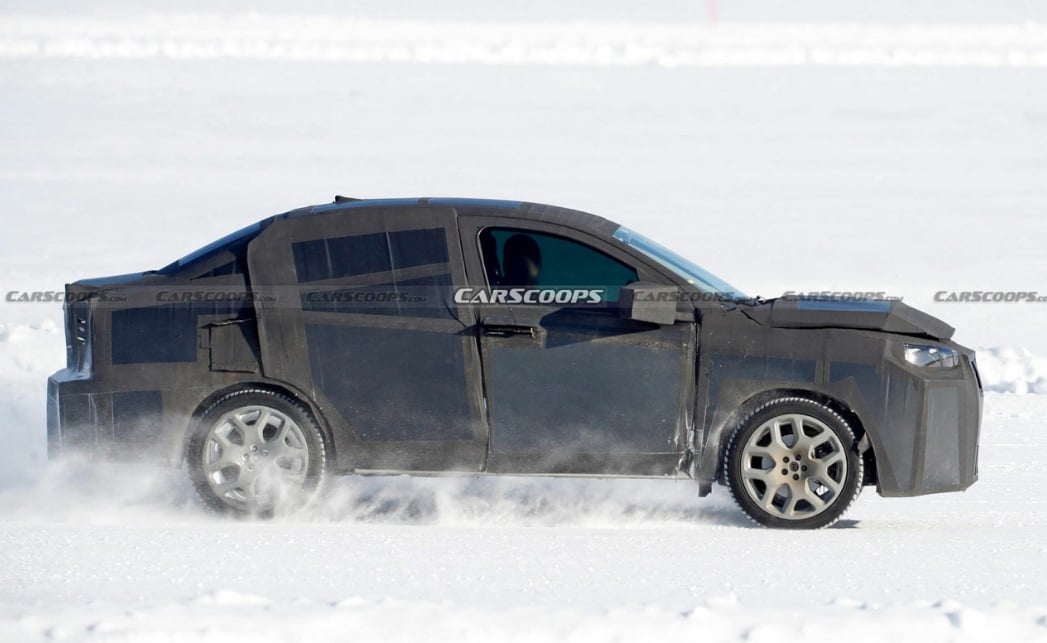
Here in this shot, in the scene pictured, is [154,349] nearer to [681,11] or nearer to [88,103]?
[88,103]

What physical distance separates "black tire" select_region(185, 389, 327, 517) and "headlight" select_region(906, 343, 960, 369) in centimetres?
286

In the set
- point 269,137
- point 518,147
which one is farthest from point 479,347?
point 269,137

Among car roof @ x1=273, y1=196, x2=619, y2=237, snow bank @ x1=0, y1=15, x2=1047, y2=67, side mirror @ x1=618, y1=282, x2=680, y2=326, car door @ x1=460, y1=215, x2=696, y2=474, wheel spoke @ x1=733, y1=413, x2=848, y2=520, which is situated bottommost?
wheel spoke @ x1=733, y1=413, x2=848, y2=520

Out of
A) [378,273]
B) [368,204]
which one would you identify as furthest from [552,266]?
[368,204]

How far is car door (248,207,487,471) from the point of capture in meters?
6.90

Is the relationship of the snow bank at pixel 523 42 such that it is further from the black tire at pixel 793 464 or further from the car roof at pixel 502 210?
the black tire at pixel 793 464

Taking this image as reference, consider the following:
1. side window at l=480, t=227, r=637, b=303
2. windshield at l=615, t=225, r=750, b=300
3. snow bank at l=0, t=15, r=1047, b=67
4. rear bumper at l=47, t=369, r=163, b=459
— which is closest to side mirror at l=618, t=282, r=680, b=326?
side window at l=480, t=227, r=637, b=303

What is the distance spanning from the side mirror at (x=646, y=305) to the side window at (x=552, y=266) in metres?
0.18

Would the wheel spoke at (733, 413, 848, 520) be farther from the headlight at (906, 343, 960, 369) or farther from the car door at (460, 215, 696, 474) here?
the headlight at (906, 343, 960, 369)

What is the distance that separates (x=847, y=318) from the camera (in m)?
6.89

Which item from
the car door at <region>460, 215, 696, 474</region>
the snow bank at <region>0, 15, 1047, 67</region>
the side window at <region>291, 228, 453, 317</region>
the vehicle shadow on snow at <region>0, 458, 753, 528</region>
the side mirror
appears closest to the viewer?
the side mirror

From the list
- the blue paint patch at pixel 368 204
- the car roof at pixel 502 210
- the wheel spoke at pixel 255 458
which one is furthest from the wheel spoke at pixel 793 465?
the wheel spoke at pixel 255 458

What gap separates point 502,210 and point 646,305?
33.9 inches

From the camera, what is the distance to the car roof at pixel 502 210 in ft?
22.9
